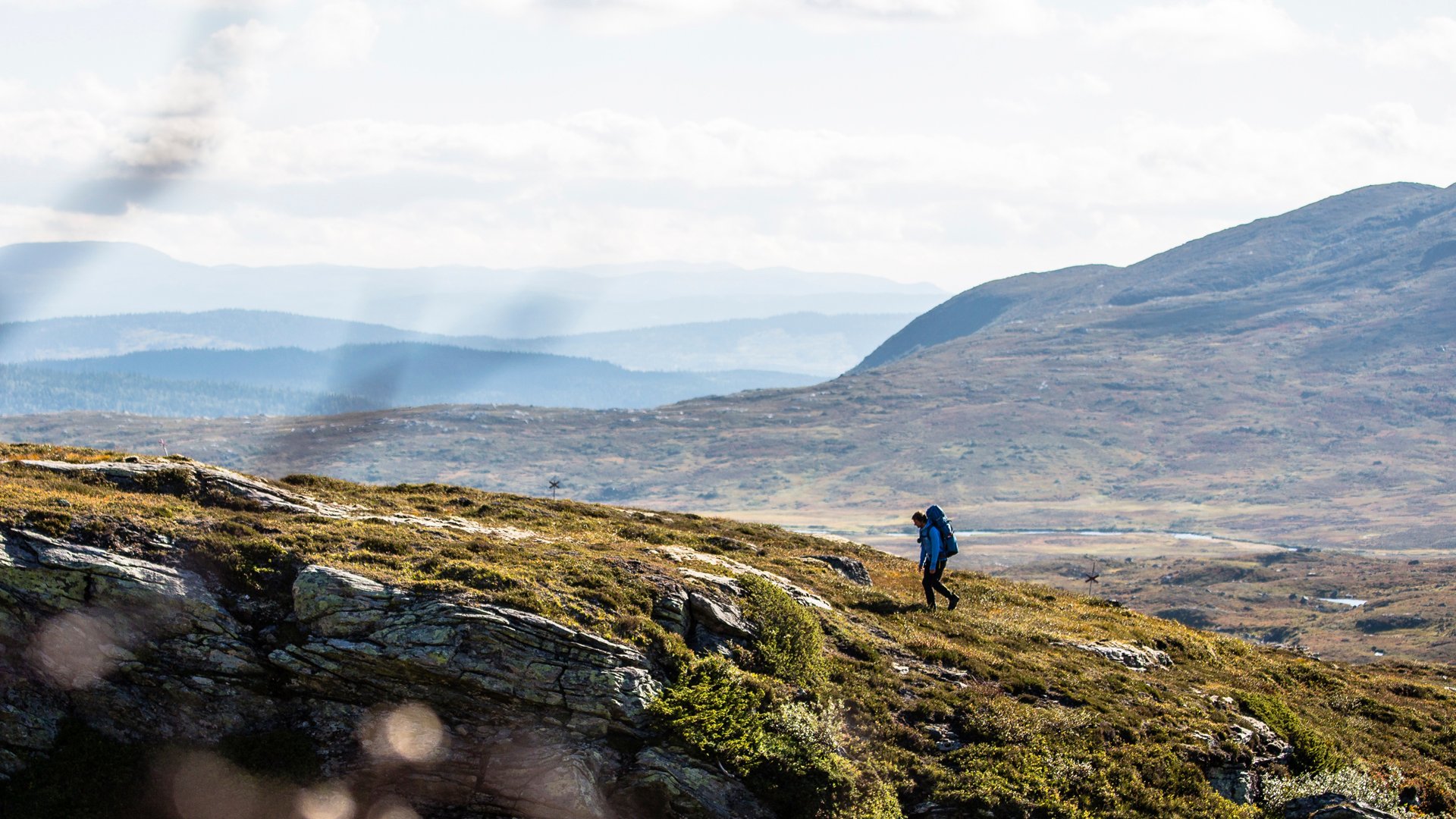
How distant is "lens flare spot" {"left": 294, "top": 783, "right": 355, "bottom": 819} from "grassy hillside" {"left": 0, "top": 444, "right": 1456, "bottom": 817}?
4313mm

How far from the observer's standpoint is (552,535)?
33.2 metres

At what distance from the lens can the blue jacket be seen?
33594 millimetres

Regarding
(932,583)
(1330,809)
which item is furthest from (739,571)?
(1330,809)

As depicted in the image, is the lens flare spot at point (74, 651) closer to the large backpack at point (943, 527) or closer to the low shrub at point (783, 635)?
the low shrub at point (783, 635)

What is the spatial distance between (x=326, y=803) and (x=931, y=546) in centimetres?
1804

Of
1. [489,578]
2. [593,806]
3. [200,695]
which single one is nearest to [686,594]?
[489,578]

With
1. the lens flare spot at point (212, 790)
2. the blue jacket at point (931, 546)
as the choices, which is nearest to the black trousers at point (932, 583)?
the blue jacket at point (931, 546)

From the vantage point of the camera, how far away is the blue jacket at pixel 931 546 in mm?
33594

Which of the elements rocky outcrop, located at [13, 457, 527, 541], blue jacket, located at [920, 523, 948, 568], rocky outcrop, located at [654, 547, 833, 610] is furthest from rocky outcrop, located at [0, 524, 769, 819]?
blue jacket, located at [920, 523, 948, 568]

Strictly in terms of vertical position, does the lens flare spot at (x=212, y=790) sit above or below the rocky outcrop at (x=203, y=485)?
below

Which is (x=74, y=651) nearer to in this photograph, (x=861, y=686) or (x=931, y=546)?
(x=861, y=686)

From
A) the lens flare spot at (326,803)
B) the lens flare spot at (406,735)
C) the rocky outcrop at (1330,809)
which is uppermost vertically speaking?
the lens flare spot at (406,735)

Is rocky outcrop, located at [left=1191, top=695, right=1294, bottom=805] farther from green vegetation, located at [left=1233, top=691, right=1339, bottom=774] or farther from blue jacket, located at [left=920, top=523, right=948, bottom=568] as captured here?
blue jacket, located at [left=920, top=523, right=948, bottom=568]

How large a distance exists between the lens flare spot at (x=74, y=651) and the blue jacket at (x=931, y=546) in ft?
67.0
